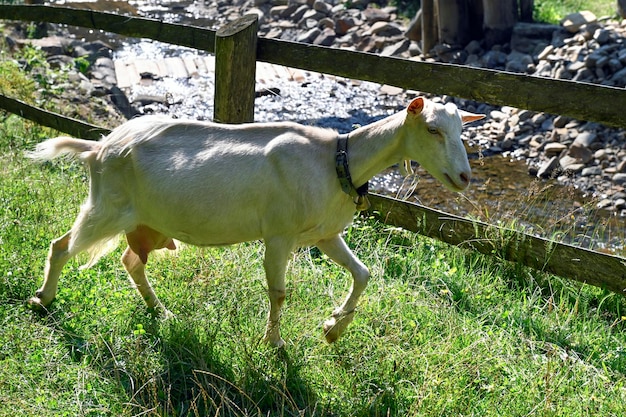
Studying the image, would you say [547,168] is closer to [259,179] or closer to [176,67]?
[259,179]

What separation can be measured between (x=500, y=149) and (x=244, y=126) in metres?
7.72

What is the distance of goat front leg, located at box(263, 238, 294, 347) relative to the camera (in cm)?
445

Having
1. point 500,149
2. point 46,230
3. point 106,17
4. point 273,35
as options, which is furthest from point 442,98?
point 46,230

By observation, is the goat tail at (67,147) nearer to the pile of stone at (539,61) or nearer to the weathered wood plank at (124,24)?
the weathered wood plank at (124,24)

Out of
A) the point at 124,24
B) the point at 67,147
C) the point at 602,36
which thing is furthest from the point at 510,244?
the point at 602,36

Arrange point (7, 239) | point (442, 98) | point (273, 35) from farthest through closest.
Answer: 1. point (273, 35)
2. point (442, 98)
3. point (7, 239)

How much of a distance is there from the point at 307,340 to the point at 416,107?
58.3 inches

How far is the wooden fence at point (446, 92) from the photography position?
5145 millimetres

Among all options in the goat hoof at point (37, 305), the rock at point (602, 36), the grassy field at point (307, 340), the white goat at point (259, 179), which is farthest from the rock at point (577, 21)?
the goat hoof at point (37, 305)

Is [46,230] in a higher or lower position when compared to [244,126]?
lower

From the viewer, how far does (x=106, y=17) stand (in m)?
7.28

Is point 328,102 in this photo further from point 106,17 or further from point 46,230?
point 46,230

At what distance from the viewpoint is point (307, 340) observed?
467cm

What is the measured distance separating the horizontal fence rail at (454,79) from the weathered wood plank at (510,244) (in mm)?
917
